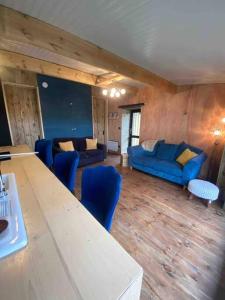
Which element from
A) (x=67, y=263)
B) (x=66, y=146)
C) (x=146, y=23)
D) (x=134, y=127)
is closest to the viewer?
(x=67, y=263)

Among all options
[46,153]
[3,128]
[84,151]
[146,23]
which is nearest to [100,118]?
[84,151]

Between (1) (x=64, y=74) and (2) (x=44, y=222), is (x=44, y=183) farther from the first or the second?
(1) (x=64, y=74)

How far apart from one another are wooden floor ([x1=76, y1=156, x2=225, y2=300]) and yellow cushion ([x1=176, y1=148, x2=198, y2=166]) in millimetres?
691

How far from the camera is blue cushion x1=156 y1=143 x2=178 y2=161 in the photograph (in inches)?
138

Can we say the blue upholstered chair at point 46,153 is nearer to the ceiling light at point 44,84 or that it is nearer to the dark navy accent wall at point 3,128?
the dark navy accent wall at point 3,128

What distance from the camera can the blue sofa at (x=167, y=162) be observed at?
282 cm

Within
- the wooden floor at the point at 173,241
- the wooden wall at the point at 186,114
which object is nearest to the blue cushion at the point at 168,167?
the wooden floor at the point at 173,241

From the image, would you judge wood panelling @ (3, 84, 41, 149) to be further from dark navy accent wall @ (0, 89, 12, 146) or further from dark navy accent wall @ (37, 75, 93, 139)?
dark navy accent wall @ (37, 75, 93, 139)

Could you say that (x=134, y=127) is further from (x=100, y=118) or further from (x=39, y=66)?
(x=39, y=66)

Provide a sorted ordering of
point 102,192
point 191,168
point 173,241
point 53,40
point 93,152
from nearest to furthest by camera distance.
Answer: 1. point 102,192
2. point 53,40
3. point 173,241
4. point 191,168
5. point 93,152

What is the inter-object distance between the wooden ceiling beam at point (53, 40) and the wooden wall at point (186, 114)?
2.09m

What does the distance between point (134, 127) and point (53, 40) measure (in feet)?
13.9

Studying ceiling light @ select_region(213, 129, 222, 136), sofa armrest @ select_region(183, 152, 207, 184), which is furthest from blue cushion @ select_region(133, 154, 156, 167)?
ceiling light @ select_region(213, 129, 222, 136)

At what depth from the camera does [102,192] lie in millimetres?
1223
